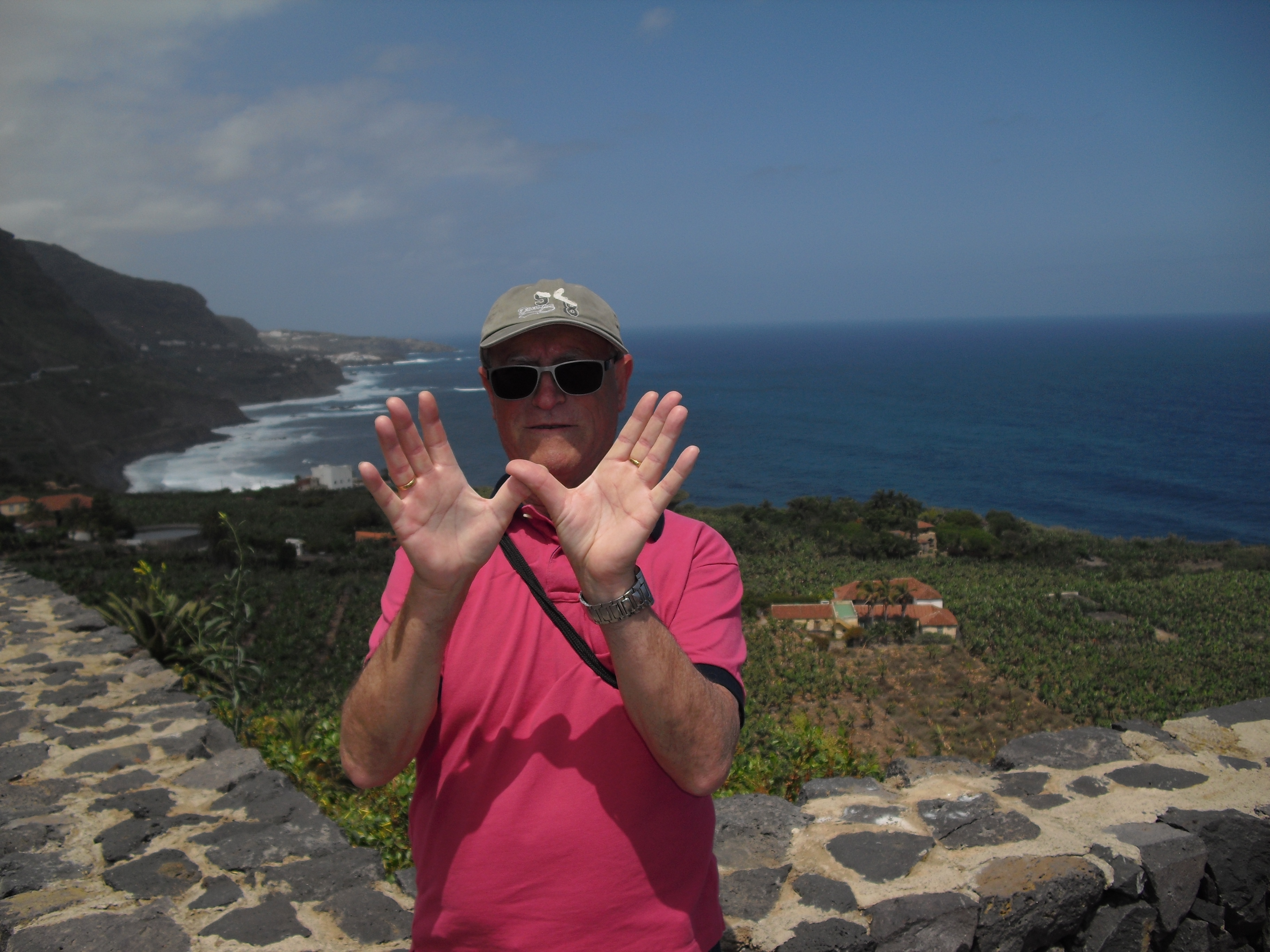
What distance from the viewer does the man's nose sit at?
1488 millimetres

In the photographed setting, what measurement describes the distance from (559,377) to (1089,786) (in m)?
2.34

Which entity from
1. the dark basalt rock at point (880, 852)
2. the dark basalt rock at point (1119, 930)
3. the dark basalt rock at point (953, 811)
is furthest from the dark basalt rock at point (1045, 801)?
the dark basalt rock at point (880, 852)

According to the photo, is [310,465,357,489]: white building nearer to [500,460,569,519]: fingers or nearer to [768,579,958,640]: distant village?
[768,579,958,640]: distant village

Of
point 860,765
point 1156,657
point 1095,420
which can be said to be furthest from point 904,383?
point 860,765

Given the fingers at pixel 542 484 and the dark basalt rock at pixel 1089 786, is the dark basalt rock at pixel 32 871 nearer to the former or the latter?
the fingers at pixel 542 484

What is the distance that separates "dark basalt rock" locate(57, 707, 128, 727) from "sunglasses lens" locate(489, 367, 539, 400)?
3.26 m

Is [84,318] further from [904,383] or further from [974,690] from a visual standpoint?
[904,383]

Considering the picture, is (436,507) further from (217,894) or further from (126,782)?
(126,782)

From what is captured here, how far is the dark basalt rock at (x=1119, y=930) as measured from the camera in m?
2.15

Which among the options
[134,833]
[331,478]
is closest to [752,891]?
[134,833]

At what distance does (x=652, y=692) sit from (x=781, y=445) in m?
71.4

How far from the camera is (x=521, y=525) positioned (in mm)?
1492

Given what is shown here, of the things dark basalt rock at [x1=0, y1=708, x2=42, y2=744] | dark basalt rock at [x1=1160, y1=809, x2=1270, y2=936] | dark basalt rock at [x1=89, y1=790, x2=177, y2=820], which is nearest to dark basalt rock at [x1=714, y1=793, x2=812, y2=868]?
dark basalt rock at [x1=1160, y1=809, x2=1270, y2=936]

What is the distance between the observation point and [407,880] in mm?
2340
